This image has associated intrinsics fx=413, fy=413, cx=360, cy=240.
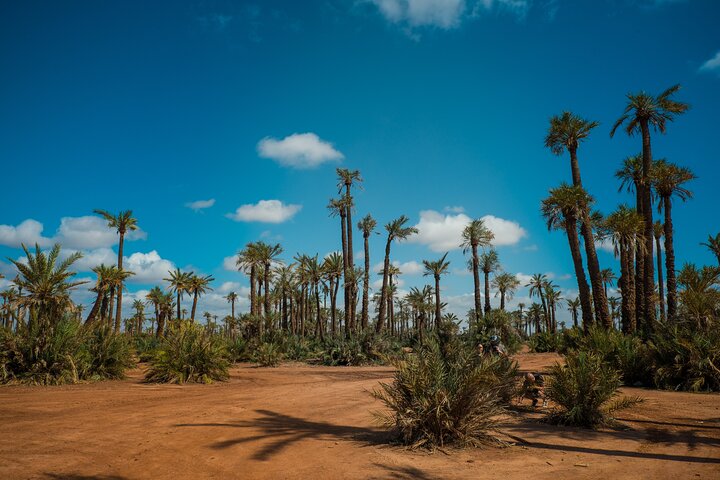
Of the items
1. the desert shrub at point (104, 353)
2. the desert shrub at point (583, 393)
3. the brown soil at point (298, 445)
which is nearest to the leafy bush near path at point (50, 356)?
the desert shrub at point (104, 353)

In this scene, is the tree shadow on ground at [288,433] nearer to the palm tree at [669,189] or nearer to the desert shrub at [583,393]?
the desert shrub at [583,393]

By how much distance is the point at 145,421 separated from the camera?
791cm

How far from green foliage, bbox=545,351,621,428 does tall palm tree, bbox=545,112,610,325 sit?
18076mm

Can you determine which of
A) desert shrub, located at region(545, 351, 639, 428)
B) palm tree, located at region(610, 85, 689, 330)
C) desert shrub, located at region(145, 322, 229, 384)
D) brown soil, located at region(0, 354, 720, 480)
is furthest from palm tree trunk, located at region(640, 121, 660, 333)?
desert shrub, located at region(145, 322, 229, 384)

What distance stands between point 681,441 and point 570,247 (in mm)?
20052

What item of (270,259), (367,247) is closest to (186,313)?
(270,259)

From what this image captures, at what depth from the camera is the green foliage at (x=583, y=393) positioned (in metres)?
7.55

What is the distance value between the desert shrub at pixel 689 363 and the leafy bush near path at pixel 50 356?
18.7m

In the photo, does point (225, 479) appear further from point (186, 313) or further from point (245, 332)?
point (186, 313)

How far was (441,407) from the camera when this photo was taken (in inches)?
251

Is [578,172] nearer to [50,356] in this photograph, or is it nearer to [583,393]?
[583,393]

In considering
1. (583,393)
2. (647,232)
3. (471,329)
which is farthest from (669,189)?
(583,393)

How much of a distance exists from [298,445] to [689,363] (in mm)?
12072

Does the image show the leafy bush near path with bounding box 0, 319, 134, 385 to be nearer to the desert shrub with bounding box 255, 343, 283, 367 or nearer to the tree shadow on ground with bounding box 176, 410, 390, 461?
the tree shadow on ground with bounding box 176, 410, 390, 461
